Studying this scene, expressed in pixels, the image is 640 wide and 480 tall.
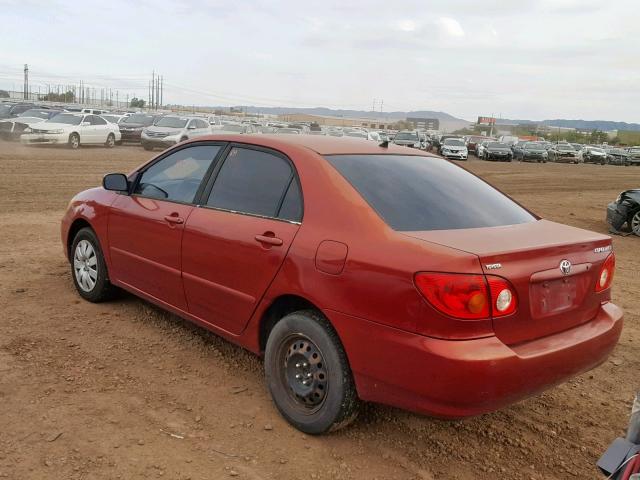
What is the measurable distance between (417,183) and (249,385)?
167 centimetres

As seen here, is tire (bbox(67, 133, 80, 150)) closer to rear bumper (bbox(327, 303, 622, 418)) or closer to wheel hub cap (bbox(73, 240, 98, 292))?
wheel hub cap (bbox(73, 240, 98, 292))

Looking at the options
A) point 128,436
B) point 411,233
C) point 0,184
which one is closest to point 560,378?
point 411,233

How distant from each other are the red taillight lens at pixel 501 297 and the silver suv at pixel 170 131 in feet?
77.9

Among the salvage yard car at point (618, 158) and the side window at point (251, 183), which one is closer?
the side window at point (251, 183)

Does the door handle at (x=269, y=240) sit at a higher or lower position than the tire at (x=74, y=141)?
higher

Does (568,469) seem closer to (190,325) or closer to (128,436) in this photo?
(128,436)

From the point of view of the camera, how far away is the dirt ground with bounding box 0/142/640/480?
2998 mm

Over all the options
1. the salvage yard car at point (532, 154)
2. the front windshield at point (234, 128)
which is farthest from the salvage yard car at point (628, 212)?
the salvage yard car at point (532, 154)

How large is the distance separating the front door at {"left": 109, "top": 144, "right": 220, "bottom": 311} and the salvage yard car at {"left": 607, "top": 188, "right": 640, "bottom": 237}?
9.06 m

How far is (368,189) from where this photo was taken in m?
3.35

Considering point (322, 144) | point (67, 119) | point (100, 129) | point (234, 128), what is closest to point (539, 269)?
point (322, 144)

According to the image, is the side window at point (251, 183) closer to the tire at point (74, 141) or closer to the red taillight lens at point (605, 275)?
the red taillight lens at point (605, 275)

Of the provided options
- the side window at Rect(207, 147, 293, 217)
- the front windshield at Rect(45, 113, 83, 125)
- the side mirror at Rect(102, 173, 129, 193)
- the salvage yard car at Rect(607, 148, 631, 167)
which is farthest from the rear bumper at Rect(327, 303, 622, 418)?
the salvage yard car at Rect(607, 148, 631, 167)

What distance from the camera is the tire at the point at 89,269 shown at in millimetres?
5086
